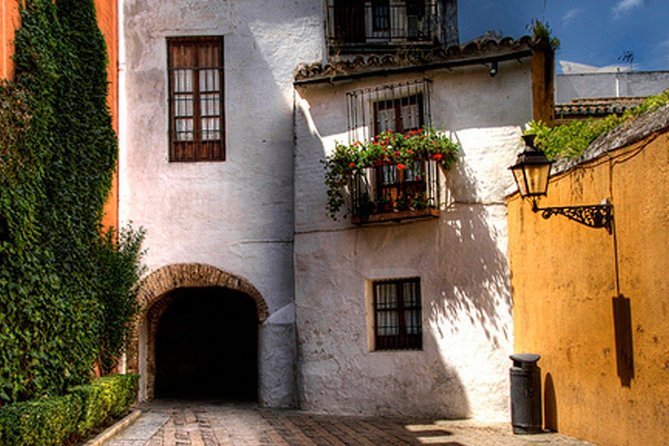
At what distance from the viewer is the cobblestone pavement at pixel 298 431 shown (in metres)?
9.73

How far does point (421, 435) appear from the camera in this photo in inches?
409

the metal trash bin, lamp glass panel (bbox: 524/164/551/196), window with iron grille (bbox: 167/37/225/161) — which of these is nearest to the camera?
lamp glass panel (bbox: 524/164/551/196)

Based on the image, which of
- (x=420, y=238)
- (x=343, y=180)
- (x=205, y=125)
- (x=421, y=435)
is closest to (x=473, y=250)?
(x=420, y=238)

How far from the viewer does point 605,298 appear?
8.30 meters

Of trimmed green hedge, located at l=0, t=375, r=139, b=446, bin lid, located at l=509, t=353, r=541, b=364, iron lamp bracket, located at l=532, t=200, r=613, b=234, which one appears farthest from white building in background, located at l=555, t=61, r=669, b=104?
trimmed green hedge, located at l=0, t=375, r=139, b=446

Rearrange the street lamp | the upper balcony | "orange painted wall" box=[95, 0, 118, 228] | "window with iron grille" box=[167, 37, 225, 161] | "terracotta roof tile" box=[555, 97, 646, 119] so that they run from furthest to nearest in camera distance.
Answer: the upper balcony, "terracotta roof tile" box=[555, 97, 646, 119], "window with iron grille" box=[167, 37, 225, 161], "orange painted wall" box=[95, 0, 118, 228], the street lamp

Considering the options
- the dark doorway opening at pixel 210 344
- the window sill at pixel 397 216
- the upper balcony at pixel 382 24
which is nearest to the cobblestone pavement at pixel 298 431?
the window sill at pixel 397 216

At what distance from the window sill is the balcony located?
17.8 feet

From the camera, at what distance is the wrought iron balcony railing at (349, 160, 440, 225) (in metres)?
12.2

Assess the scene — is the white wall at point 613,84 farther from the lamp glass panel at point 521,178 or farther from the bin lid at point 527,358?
the lamp glass panel at point 521,178

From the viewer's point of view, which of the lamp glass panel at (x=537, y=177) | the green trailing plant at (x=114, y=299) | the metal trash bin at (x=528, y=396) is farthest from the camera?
the green trailing plant at (x=114, y=299)

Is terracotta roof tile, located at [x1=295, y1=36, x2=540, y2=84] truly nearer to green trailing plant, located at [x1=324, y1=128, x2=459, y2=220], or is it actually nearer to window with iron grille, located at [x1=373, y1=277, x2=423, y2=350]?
green trailing plant, located at [x1=324, y1=128, x2=459, y2=220]

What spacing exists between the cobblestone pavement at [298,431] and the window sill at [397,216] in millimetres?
2914

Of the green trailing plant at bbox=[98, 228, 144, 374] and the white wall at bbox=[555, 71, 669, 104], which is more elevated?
the white wall at bbox=[555, 71, 669, 104]
